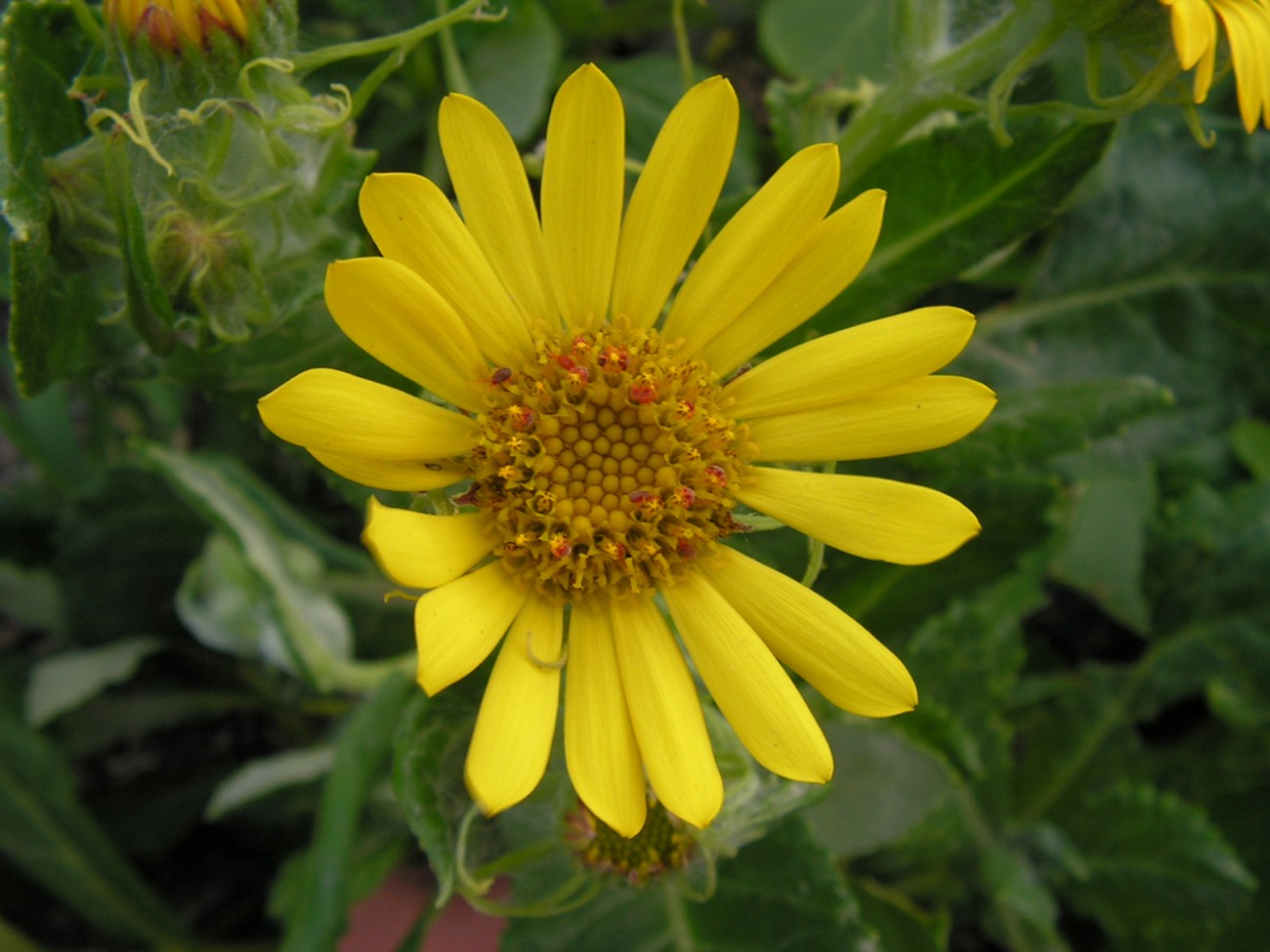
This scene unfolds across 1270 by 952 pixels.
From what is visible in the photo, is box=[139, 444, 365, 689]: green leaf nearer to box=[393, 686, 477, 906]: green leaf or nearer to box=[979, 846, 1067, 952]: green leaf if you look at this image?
box=[393, 686, 477, 906]: green leaf

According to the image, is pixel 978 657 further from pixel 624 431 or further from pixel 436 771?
pixel 436 771

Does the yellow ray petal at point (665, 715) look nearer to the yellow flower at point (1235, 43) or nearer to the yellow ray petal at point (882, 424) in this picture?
the yellow ray petal at point (882, 424)

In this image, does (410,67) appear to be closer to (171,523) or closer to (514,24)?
(514,24)

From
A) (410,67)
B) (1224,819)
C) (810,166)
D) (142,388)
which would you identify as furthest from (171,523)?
(1224,819)

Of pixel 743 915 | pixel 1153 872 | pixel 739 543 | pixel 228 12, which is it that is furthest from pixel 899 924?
pixel 228 12

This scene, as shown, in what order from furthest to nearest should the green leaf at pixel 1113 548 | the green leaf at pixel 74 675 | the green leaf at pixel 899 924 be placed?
the green leaf at pixel 1113 548, the green leaf at pixel 74 675, the green leaf at pixel 899 924

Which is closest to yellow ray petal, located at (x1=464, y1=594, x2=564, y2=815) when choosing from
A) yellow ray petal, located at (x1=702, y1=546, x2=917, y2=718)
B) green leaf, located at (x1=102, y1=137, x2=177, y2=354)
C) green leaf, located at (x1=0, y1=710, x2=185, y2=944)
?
yellow ray petal, located at (x1=702, y1=546, x2=917, y2=718)

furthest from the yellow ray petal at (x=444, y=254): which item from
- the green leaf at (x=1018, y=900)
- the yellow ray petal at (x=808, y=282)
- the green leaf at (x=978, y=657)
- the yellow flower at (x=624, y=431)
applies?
the green leaf at (x=1018, y=900)
